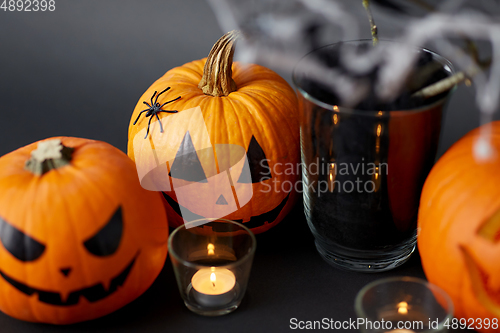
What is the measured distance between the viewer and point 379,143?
2.60 feet

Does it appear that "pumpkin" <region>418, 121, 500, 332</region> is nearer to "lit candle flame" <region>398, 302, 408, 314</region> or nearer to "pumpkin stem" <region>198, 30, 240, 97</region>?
"lit candle flame" <region>398, 302, 408, 314</region>

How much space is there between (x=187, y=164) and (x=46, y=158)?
9.6 inches

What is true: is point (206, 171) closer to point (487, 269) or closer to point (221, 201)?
point (221, 201)

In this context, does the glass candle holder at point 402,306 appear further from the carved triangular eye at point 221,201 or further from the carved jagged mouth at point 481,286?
the carved triangular eye at point 221,201

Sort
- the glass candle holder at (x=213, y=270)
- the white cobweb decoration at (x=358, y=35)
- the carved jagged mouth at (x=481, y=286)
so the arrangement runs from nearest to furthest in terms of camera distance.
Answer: the white cobweb decoration at (x=358, y=35) → the carved jagged mouth at (x=481, y=286) → the glass candle holder at (x=213, y=270)

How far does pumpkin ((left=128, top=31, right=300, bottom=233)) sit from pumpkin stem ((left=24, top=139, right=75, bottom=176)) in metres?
0.15

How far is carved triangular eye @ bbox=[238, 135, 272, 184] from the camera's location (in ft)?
3.08

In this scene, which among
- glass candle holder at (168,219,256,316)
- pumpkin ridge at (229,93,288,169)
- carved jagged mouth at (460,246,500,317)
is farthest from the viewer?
pumpkin ridge at (229,93,288,169)

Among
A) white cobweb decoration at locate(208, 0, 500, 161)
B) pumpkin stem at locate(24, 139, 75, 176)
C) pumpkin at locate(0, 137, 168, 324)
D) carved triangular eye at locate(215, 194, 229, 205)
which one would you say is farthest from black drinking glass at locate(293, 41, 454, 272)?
pumpkin stem at locate(24, 139, 75, 176)

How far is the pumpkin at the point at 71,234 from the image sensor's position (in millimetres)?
750

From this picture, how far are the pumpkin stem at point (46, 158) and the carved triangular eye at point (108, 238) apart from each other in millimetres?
124

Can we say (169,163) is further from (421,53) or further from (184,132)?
(421,53)

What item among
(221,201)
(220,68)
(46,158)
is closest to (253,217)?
(221,201)

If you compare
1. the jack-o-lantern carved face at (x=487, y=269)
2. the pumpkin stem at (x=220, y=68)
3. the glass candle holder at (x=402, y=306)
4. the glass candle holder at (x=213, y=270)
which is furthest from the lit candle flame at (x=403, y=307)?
the pumpkin stem at (x=220, y=68)
